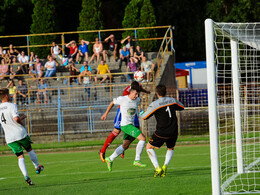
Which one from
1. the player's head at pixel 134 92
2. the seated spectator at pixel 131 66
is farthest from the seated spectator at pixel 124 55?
the player's head at pixel 134 92

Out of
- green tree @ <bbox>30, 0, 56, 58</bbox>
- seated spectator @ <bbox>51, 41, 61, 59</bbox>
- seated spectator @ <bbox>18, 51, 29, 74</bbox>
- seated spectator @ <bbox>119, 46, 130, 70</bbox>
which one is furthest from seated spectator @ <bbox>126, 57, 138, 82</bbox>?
green tree @ <bbox>30, 0, 56, 58</bbox>

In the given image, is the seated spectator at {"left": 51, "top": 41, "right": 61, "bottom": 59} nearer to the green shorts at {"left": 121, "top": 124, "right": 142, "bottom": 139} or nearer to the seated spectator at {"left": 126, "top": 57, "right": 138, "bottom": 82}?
the seated spectator at {"left": 126, "top": 57, "right": 138, "bottom": 82}

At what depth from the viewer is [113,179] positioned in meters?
11.3

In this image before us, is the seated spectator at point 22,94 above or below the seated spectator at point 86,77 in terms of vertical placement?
below

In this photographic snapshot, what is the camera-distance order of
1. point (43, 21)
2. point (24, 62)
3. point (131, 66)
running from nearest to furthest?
point (131, 66), point (24, 62), point (43, 21)

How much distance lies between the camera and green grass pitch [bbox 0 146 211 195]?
382 inches

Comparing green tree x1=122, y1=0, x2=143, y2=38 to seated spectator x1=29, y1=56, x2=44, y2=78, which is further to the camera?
green tree x1=122, y1=0, x2=143, y2=38

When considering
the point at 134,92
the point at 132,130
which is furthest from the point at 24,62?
the point at 132,130

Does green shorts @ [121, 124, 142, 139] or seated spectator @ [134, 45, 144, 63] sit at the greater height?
seated spectator @ [134, 45, 144, 63]

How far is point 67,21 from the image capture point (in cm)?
4391

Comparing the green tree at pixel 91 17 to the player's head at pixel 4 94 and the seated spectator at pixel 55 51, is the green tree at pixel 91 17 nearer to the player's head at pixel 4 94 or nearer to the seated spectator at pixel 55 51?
the seated spectator at pixel 55 51

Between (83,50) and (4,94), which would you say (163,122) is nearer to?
(4,94)

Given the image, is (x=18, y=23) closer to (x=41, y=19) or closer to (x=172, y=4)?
(x=41, y=19)

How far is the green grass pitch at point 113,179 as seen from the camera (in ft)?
31.8
